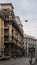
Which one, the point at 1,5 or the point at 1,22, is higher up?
the point at 1,5

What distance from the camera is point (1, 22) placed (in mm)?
82812

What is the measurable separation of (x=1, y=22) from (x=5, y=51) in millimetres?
11244

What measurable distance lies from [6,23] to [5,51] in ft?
39.6

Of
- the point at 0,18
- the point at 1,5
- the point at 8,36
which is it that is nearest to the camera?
the point at 0,18

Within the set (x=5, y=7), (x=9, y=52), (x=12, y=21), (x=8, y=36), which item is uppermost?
(x=5, y=7)

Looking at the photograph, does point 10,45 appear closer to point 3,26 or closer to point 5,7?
point 3,26

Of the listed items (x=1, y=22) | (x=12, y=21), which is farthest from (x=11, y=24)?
(x=1, y=22)

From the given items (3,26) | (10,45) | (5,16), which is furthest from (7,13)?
(10,45)

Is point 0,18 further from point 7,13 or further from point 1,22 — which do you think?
point 7,13

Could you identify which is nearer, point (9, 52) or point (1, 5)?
point (9, 52)

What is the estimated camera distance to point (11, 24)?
296 feet

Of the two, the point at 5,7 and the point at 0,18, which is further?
the point at 5,7

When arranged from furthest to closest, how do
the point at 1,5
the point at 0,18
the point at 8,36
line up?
the point at 1,5 → the point at 8,36 → the point at 0,18

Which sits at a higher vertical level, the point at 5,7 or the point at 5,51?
the point at 5,7
